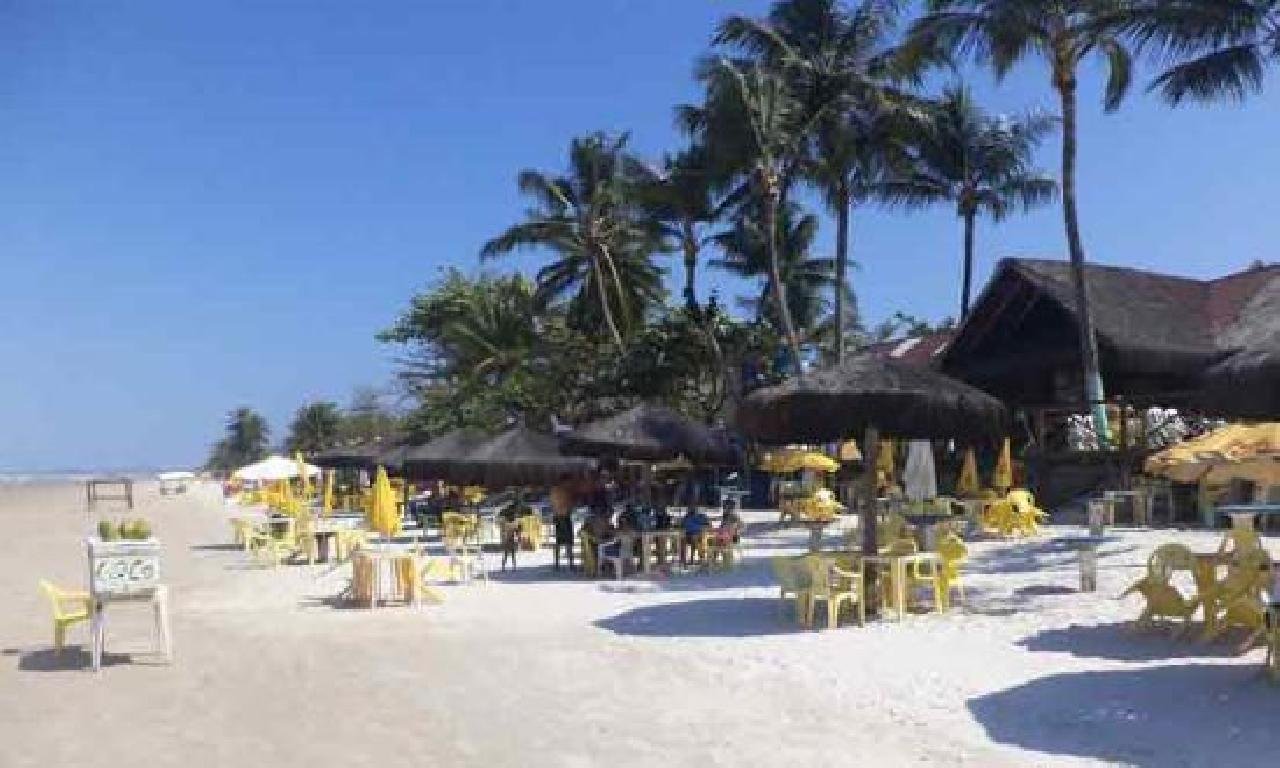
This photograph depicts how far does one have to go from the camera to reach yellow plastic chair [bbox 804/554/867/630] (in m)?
10.2

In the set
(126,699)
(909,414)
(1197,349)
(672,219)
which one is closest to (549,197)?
(672,219)

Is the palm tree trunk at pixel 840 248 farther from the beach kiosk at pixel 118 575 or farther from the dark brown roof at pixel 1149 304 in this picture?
the beach kiosk at pixel 118 575

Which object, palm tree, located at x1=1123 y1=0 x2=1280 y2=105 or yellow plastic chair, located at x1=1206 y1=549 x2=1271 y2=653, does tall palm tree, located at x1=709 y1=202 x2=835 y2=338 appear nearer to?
palm tree, located at x1=1123 y1=0 x2=1280 y2=105

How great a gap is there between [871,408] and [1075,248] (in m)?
10.6

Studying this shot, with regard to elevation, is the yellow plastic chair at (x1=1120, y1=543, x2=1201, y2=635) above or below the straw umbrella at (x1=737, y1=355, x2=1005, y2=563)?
below

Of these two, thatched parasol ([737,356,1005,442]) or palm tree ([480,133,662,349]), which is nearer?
thatched parasol ([737,356,1005,442])

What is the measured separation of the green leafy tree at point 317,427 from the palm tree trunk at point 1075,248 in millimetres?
59560

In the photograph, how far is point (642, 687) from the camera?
791cm

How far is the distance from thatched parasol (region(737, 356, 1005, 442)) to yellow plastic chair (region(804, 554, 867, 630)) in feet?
4.10

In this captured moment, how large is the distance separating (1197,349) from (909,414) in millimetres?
14073

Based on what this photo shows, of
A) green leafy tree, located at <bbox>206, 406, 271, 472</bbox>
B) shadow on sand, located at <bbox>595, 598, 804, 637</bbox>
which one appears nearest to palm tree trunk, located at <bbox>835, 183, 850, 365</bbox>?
shadow on sand, located at <bbox>595, 598, 804, 637</bbox>

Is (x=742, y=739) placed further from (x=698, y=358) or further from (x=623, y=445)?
(x=698, y=358)

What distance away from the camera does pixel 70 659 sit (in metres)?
9.66

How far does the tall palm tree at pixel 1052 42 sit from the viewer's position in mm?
19094
